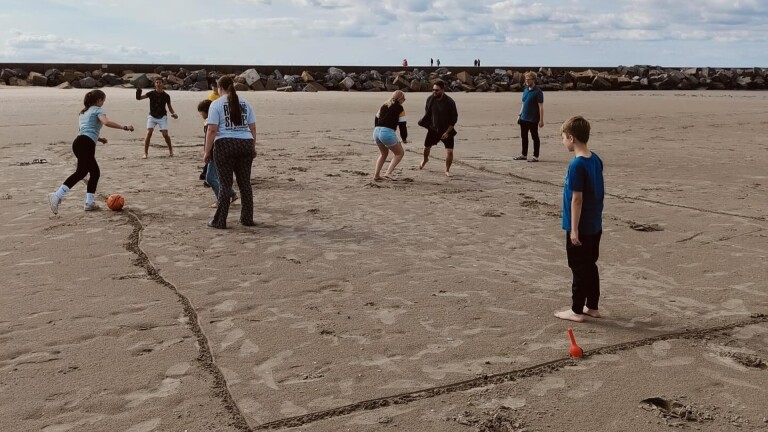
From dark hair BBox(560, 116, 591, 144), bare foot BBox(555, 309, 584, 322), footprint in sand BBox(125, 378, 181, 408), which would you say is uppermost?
dark hair BBox(560, 116, 591, 144)

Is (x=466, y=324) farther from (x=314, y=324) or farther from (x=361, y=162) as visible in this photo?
(x=361, y=162)

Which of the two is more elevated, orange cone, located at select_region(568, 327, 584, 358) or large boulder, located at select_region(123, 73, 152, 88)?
large boulder, located at select_region(123, 73, 152, 88)

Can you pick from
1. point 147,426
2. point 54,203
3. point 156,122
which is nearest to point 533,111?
Answer: point 156,122

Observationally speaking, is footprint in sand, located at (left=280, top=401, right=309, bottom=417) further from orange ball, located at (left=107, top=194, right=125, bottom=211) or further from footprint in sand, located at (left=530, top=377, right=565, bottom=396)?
orange ball, located at (left=107, top=194, right=125, bottom=211)

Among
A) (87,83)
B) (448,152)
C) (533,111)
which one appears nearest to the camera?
(448,152)

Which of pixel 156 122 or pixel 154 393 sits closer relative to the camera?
pixel 154 393

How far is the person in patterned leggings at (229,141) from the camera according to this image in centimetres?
794

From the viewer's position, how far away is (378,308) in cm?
561

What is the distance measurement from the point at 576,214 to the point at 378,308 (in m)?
1.61

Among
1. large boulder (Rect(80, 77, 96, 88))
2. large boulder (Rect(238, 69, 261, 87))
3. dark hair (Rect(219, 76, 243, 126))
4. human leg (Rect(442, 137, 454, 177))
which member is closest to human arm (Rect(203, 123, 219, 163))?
dark hair (Rect(219, 76, 243, 126))

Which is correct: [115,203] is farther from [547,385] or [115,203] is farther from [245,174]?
[547,385]

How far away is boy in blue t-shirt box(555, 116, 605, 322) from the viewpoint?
5.02 metres

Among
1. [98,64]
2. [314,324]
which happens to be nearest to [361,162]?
[314,324]

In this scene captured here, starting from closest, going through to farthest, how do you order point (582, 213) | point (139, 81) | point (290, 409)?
1. point (290, 409)
2. point (582, 213)
3. point (139, 81)
